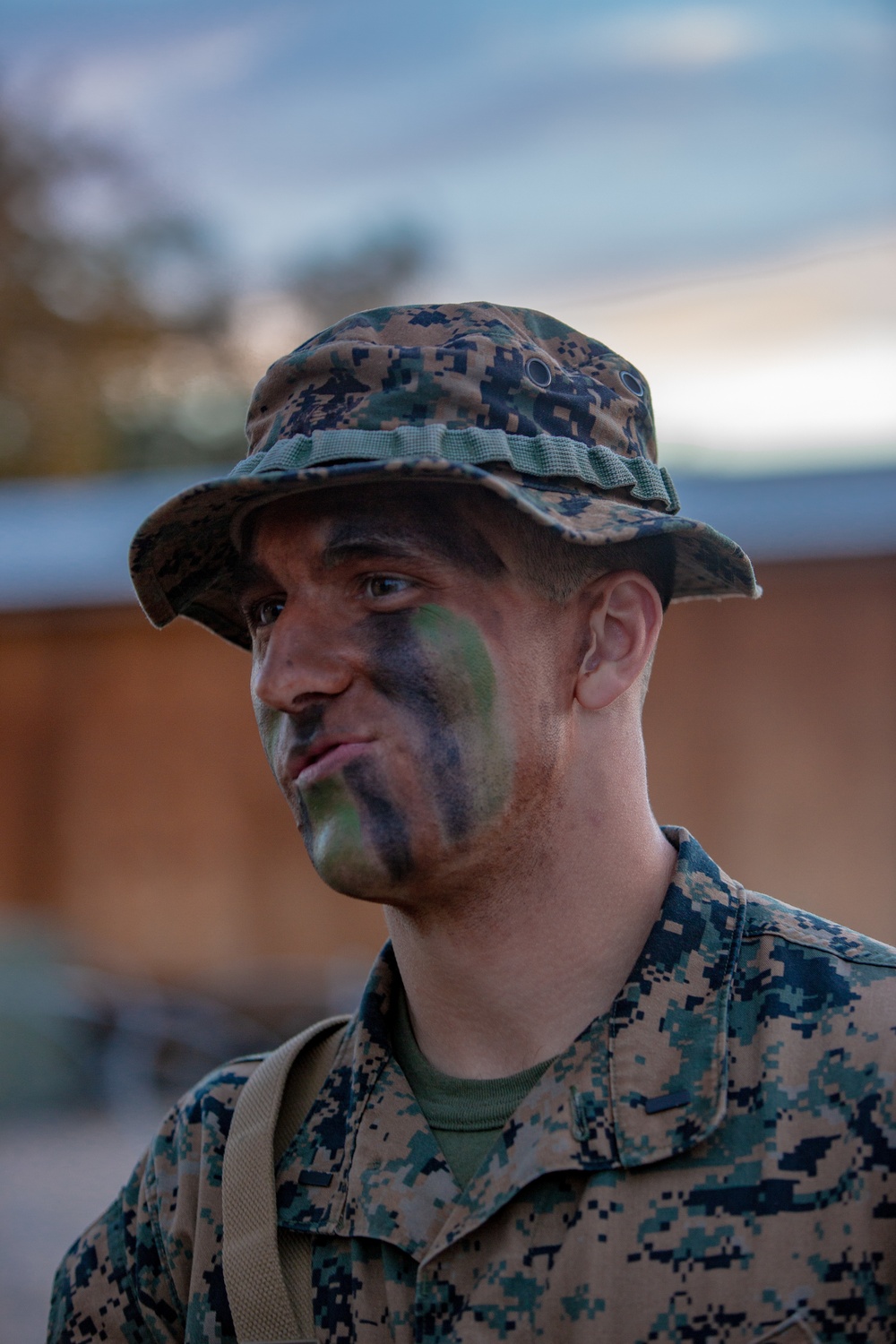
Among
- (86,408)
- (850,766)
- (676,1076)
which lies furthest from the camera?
(86,408)

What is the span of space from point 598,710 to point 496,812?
271 mm

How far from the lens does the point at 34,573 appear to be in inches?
346

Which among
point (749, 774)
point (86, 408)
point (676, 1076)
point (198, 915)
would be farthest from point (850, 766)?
point (86, 408)

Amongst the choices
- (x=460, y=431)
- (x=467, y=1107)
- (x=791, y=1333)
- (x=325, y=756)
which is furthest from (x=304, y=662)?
(x=791, y=1333)

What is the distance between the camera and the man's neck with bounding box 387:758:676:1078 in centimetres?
210

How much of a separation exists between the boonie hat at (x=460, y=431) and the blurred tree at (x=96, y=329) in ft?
56.4

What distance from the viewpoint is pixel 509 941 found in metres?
2.11

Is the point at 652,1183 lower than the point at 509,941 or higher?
lower

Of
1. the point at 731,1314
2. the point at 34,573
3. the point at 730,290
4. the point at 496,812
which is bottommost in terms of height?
the point at 731,1314

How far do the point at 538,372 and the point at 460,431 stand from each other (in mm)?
218

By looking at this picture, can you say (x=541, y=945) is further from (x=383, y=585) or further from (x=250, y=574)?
(x=250, y=574)

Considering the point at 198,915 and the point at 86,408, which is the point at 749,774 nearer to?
the point at 198,915

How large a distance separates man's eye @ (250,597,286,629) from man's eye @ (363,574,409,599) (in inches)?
6.8

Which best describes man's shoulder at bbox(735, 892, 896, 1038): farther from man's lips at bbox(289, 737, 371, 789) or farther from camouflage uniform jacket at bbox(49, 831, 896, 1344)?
man's lips at bbox(289, 737, 371, 789)
